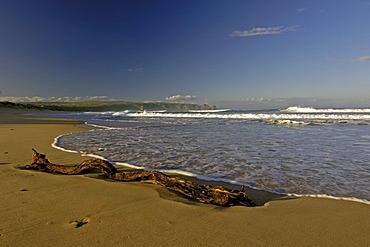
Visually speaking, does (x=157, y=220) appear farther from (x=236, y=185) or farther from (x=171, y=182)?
(x=236, y=185)

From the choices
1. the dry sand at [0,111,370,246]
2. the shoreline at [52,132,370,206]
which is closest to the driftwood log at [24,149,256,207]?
the dry sand at [0,111,370,246]

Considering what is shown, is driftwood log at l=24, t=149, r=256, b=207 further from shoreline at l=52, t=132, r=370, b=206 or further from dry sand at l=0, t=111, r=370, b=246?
shoreline at l=52, t=132, r=370, b=206

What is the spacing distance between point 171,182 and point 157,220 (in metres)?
0.97

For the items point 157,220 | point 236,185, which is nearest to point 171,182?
point 157,220

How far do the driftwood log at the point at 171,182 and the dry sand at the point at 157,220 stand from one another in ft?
0.39

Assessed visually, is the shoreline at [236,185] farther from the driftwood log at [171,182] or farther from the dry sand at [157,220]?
the driftwood log at [171,182]

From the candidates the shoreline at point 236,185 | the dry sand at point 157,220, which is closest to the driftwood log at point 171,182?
the dry sand at point 157,220

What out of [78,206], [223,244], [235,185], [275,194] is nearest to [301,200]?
[275,194]

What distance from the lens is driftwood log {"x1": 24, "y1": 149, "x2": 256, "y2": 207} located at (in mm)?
3041

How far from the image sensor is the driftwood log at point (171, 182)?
304 cm

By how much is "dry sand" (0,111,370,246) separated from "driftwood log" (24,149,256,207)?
0.12m

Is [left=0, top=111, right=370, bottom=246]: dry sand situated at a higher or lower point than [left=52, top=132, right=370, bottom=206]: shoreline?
higher

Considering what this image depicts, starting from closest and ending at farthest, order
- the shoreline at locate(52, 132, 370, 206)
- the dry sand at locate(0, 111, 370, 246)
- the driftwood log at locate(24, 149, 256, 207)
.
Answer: the dry sand at locate(0, 111, 370, 246), the driftwood log at locate(24, 149, 256, 207), the shoreline at locate(52, 132, 370, 206)

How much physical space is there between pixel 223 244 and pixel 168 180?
1.61 meters
